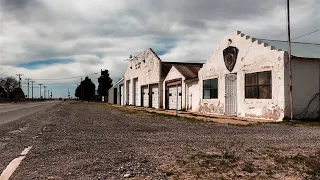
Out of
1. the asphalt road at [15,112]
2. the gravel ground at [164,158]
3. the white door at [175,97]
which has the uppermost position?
the white door at [175,97]

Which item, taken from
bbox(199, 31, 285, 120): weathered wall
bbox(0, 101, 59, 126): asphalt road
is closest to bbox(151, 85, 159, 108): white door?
bbox(0, 101, 59, 126): asphalt road

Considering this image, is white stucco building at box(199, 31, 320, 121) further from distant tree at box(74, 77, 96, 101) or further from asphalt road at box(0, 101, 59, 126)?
distant tree at box(74, 77, 96, 101)

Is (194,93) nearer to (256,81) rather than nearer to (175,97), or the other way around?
(175,97)

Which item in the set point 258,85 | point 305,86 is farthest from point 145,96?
point 305,86

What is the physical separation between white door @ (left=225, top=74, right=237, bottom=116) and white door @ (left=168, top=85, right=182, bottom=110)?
870 centimetres

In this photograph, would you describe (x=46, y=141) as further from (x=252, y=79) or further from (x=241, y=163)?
(x=252, y=79)

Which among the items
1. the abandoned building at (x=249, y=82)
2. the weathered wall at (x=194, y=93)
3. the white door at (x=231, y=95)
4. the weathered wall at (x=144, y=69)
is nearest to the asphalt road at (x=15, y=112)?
the weathered wall at (x=144, y=69)

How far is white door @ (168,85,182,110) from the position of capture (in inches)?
1315

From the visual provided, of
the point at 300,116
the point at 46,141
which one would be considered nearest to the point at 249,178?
the point at 46,141

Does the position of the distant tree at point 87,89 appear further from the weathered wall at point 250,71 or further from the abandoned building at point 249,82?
the weathered wall at point 250,71

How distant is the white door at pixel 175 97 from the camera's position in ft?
110

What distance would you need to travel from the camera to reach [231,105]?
23.9 metres

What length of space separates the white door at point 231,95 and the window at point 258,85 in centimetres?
159

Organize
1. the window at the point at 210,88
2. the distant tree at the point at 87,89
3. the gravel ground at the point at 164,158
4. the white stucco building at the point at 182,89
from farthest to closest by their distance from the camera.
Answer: the distant tree at the point at 87,89 → the white stucco building at the point at 182,89 → the window at the point at 210,88 → the gravel ground at the point at 164,158
